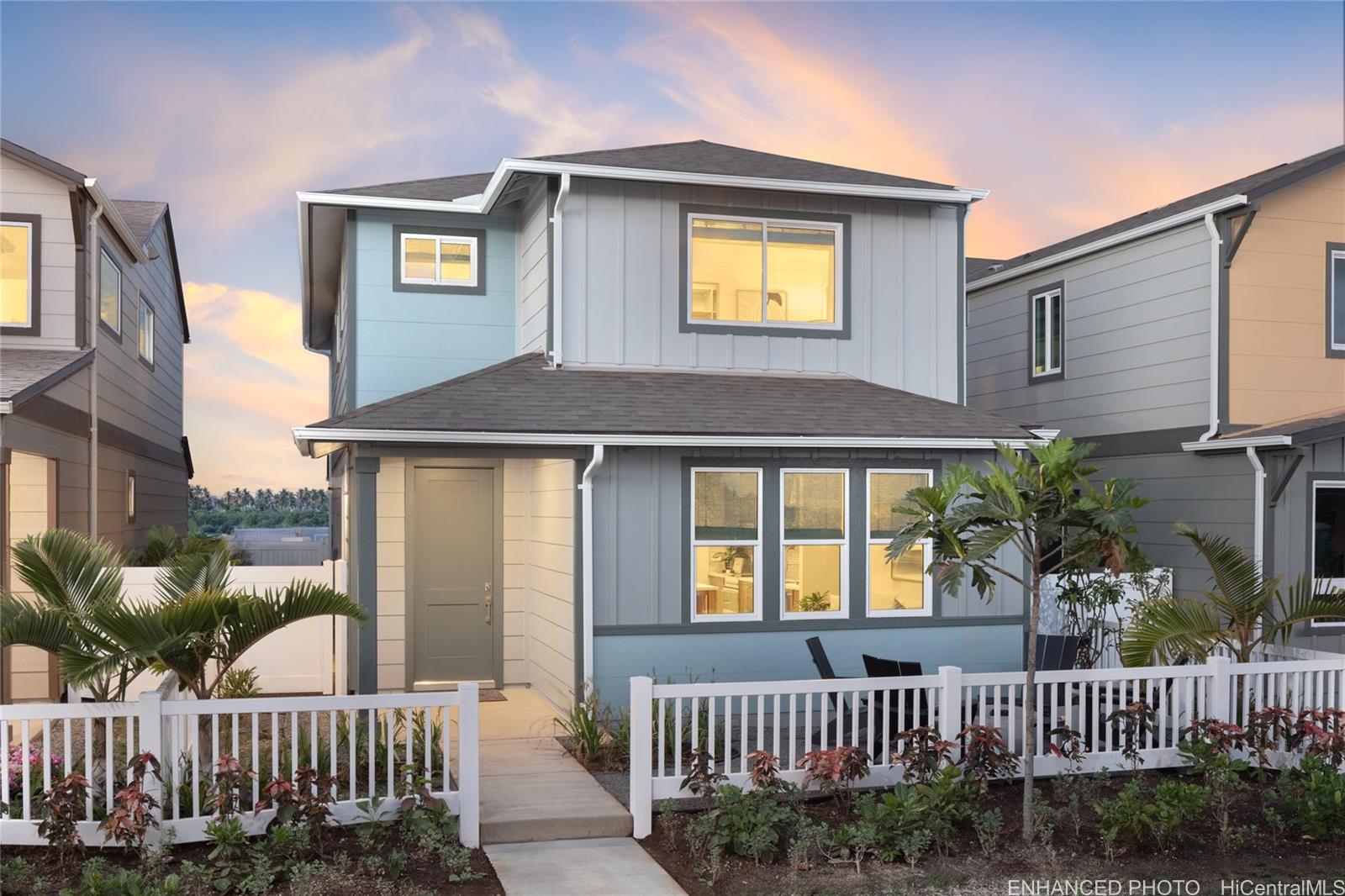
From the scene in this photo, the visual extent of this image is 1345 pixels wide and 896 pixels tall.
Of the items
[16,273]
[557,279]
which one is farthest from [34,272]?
[557,279]

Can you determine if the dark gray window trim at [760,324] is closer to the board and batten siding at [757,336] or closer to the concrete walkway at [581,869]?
the board and batten siding at [757,336]

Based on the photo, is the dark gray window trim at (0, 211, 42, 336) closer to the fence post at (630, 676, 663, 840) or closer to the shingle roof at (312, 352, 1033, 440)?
the shingle roof at (312, 352, 1033, 440)

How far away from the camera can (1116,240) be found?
Answer: 13.4m

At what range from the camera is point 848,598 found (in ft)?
33.9

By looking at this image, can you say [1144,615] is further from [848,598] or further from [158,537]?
[158,537]

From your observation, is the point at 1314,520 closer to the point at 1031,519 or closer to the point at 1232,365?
the point at 1232,365

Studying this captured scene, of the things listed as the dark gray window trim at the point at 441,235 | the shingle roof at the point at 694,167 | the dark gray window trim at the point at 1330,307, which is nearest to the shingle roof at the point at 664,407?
the dark gray window trim at the point at 441,235

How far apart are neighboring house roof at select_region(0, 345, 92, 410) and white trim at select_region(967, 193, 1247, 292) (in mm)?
11632

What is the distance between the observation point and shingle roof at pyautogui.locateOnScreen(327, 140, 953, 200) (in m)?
10.9

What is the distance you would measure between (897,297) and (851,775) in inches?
235

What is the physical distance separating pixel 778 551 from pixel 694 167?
3.91m

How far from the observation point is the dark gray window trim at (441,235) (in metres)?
11.8

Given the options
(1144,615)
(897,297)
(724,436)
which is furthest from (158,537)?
(1144,615)

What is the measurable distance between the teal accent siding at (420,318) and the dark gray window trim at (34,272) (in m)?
3.12
